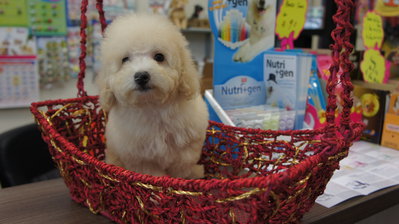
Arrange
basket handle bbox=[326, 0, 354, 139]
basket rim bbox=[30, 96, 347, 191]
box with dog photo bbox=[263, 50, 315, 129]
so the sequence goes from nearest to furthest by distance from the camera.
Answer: basket rim bbox=[30, 96, 347, 191] → basket handle bbox=[326, 0, 354, 139] → box with dog photo bbox=[263, 50, 315, 129]

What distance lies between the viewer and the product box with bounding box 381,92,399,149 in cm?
125

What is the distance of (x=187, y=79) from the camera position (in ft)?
2.85

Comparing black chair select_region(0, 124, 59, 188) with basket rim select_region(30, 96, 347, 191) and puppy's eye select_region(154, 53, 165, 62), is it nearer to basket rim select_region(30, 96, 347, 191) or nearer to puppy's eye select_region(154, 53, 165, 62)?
basket rim select_region(30, 96, 347, 191)

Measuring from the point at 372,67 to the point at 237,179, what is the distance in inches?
45.4

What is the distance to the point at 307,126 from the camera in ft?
4.10

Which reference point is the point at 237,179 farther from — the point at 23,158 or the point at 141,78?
the point at 23,158

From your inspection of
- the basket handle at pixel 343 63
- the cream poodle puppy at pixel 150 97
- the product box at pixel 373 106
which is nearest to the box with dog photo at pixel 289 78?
the product box at pixel 373 106

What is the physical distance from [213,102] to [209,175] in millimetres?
273

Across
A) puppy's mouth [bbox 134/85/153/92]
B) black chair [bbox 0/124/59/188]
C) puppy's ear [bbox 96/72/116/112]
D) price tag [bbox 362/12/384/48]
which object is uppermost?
price tag [bbox 362/12/384/48]

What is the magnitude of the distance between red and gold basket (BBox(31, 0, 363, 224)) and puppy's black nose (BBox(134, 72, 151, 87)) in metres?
0.20

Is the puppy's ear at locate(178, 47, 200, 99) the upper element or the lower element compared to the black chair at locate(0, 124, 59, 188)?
upper

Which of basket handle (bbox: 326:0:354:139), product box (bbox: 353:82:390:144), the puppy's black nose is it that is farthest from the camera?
product box (bbox: 353:82:390:144)

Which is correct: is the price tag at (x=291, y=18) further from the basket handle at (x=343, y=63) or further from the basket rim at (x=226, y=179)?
the basket rim at (x=226, y=179)

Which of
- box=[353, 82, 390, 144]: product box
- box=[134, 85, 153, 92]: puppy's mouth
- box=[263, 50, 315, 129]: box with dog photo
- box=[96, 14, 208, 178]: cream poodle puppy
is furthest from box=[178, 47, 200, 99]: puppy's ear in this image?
box=[353, 82, 390, 144]: product box
